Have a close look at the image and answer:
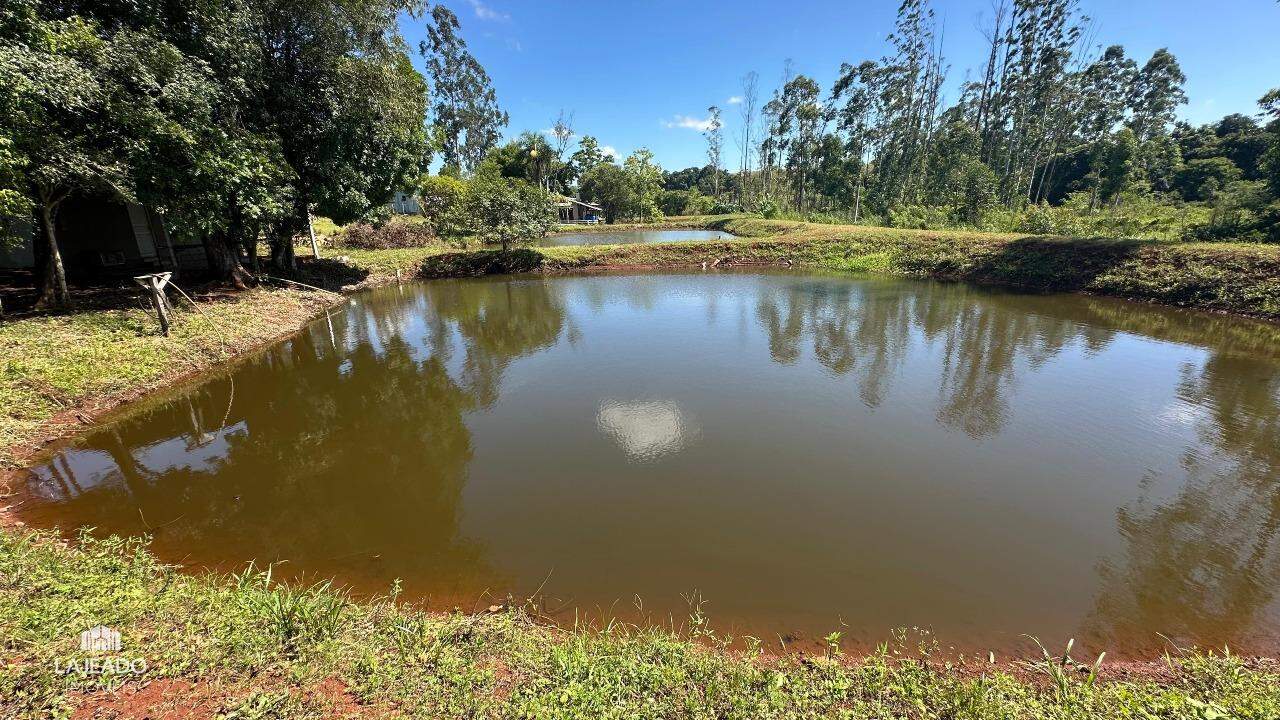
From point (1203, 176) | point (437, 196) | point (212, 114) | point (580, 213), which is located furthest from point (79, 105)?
point (1203, 176)

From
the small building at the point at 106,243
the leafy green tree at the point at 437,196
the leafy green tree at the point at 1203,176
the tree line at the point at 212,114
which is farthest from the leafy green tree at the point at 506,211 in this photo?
Answer: the leafy green tree at the point at 1203,176

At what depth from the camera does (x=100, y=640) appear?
2992mm

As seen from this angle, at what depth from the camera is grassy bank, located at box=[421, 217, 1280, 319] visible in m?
14.2

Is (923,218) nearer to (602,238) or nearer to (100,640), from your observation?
(602,238)

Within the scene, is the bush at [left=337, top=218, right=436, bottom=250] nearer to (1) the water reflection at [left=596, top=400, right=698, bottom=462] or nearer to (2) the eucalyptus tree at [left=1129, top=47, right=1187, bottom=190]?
(1) the water reflection at [left=596, top=400, right=698, bottom=462]

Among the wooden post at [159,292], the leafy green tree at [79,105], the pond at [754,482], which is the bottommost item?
the pond at [754,482]

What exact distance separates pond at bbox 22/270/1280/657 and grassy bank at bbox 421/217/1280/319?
19.2ft

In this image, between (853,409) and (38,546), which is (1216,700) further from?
(38,546)

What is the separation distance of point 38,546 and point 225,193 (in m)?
9.10

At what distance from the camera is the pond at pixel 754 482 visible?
4.12 meters

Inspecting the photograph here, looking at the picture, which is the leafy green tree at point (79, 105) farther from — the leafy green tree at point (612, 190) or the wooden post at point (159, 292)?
the leafy green tree at point (612, 190)

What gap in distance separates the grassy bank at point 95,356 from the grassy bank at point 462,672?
4379mm

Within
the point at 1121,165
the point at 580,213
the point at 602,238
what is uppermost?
the point at 1121,165

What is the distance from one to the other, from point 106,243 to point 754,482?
753 inches
